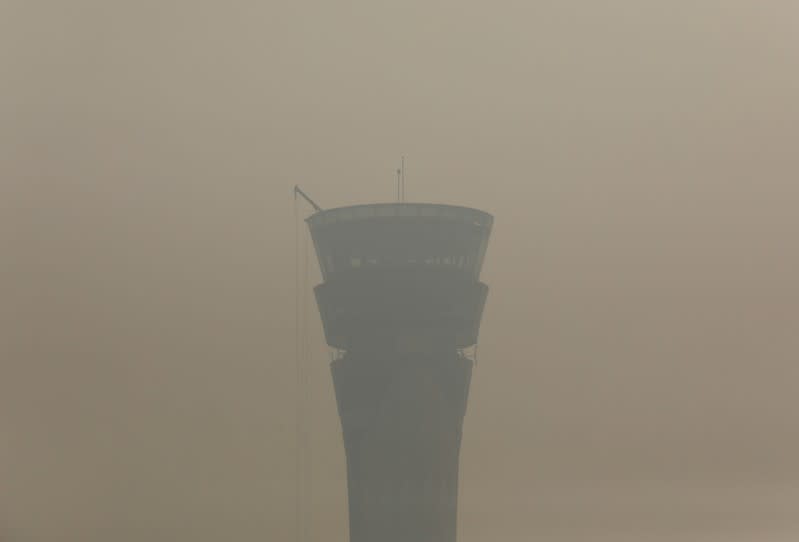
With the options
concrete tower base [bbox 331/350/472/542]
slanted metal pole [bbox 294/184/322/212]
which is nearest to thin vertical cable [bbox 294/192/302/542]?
slanted metal pole [bbox 294/184/322/212]

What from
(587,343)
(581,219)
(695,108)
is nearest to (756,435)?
(587,343)

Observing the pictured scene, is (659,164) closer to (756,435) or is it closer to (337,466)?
(756,435)

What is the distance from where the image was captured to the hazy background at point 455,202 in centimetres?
275

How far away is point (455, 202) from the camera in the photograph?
2742 millimetres

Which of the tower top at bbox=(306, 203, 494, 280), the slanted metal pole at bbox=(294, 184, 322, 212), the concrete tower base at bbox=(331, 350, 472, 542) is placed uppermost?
the slanted metal pole at bbox=(294, 184, 322, 212)

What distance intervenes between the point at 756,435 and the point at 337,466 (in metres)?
1.40

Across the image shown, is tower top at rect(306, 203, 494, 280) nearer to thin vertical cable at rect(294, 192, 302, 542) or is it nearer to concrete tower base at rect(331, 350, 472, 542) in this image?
thin vertical cable at rect(294, 192, 302, 542)

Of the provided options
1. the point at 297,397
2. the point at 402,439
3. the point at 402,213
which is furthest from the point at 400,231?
the point at 402,439

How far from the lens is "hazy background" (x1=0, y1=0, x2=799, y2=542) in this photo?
2.75 m

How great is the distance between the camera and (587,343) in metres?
2.79

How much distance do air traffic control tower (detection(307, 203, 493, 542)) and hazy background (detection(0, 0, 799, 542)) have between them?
0.08 meters

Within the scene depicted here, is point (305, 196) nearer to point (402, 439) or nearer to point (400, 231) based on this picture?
point (400, 231)

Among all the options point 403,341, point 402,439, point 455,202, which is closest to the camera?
point 455,202

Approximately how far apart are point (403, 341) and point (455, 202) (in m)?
0.53
